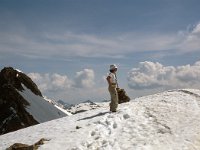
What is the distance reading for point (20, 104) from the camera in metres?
117

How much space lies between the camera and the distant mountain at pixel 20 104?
104 metres

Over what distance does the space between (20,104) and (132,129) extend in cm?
9748

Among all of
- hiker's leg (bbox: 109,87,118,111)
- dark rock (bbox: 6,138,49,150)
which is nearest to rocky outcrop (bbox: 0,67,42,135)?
hiker's leg (bbox: 109,87,118,111)

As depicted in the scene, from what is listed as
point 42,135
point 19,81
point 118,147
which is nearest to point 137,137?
point 118,147

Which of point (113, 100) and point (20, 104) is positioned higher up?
point (20, 104)

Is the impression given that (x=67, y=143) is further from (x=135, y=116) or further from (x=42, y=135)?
(x=135, y=116)

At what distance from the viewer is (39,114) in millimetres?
122125

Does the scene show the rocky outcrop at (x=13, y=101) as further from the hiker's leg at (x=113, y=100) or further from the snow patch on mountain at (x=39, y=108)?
the hiker's leg at (x=113, y=100)

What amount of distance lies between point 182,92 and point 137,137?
466 inches

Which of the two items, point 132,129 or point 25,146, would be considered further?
point 132,129

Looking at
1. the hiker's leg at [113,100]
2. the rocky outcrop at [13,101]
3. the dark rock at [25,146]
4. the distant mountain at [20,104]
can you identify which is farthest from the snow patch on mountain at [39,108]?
the dark rock at [25,146]

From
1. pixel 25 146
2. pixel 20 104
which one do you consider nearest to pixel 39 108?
pixel 20 104

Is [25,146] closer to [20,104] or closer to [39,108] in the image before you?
[20,104]

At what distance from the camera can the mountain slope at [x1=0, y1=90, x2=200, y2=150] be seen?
21.8 m
